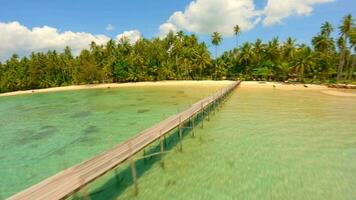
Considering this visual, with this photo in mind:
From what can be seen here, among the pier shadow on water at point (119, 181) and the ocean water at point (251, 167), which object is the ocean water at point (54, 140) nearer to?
the pier shadow on water at point (119, 181)

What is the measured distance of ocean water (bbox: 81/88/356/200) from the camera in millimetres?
10312

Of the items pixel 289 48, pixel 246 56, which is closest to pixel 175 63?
pixel 246 56

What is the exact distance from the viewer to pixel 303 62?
56188mm

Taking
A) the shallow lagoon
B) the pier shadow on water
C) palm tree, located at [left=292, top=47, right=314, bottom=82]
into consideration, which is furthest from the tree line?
the pier shadow on water

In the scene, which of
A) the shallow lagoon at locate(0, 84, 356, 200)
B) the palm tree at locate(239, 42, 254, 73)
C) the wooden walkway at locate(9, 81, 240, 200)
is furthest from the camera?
the palm tree at locate(239, 42, 254, 73)

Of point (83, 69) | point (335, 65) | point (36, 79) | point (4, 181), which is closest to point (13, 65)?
point (36, 79)

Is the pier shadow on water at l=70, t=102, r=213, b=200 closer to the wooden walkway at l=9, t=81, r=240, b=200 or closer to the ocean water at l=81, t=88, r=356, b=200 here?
the ocean water at l=81, t=88, r=356, b=200

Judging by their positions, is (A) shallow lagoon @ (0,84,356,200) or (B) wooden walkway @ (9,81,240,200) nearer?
(B) wooden walkway @ (9,81,240,200)

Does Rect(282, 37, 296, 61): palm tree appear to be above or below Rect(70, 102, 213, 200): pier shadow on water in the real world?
above

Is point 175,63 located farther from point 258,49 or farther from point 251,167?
point 251,167

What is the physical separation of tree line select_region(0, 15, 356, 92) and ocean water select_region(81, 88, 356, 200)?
43.9 metres

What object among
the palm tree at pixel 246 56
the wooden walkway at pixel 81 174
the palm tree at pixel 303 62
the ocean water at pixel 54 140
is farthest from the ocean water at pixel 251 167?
the palm tree at pixel 246 56

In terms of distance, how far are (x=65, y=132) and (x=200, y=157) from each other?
1333 cm

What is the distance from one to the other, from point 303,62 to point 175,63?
112 feet
